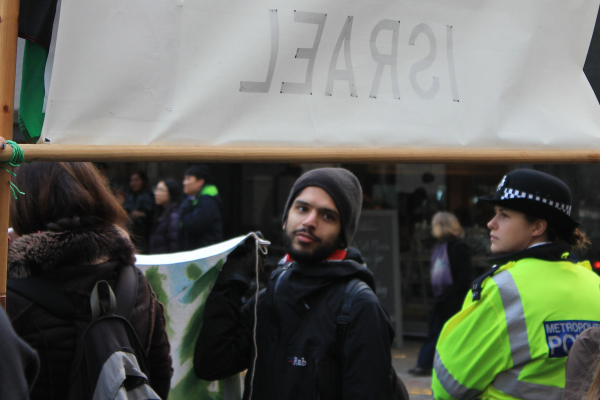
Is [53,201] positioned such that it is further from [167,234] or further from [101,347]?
[167,234]

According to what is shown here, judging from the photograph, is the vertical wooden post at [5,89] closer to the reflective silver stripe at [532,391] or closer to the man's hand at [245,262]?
the man's hand at [245,262]

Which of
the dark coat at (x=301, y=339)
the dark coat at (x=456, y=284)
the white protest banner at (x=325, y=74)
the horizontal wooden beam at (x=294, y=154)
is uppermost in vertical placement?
the white protest banner at (x=325, y=74)

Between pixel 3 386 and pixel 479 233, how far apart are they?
28.2ft

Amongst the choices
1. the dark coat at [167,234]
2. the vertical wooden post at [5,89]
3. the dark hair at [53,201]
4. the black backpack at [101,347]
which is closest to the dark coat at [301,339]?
the black backpack at [101,347]

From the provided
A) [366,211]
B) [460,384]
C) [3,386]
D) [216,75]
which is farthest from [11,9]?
[366,211]

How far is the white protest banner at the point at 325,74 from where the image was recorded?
2072 mm

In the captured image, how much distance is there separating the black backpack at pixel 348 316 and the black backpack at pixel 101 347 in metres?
0.67

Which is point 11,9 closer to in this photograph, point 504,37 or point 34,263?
point 34,263

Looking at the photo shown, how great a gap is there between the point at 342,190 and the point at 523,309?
768 millimetres

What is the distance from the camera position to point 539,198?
9.46ft

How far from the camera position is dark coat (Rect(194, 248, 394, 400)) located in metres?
2.49

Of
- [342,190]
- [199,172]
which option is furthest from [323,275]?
[199,172]

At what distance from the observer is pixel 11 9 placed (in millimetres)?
1995

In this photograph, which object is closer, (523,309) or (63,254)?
(63,254)
